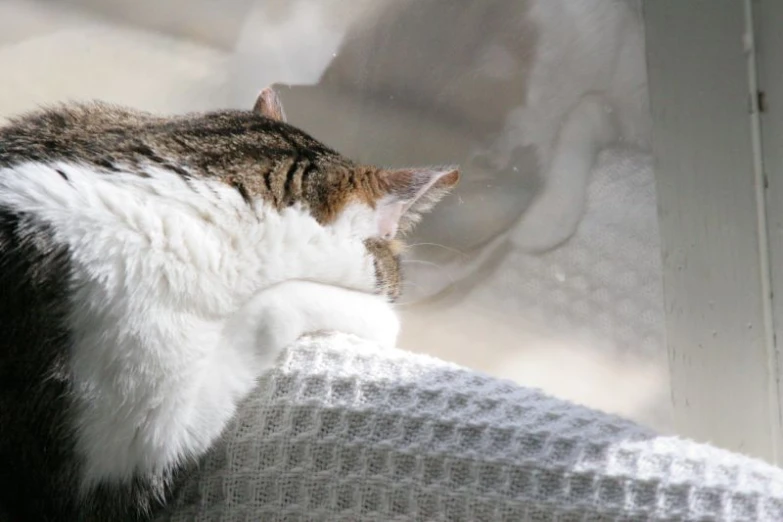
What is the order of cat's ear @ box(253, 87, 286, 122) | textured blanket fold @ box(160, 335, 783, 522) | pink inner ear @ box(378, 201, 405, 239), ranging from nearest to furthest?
textured blanket fold @ box(160, 335, 783, 522), pink inner ear @ box(378, 201, 405, 239), cat's ear @ box(253, 87, 286, 122)

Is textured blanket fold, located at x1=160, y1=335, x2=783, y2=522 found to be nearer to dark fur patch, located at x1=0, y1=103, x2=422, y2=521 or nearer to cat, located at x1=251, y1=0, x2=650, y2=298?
dark fur patch, located at x1=0, y1=103, x2=422, y2=521

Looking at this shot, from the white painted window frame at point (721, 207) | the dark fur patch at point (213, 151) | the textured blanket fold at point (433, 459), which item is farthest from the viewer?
the white painted window frame at point (721, 207)

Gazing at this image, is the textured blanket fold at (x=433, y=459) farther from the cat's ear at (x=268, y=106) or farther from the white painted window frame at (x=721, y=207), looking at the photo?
the white painted window frame at (x=721, y=207)

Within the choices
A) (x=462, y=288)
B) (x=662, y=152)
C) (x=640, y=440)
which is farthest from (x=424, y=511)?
(x=662, y=152)

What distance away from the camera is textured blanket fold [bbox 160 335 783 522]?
0.66 meters

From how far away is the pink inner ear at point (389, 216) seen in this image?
95 cm

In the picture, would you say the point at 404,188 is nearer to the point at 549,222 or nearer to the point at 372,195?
the point at 372,195

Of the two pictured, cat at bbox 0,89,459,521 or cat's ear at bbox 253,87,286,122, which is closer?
cat at bbox 0,89,459,521

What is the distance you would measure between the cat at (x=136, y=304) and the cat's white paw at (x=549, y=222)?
2.01 ft

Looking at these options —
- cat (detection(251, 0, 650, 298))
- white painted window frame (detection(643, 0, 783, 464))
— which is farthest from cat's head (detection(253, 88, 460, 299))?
white painted window frame (detection(643, 0, 783, 464))

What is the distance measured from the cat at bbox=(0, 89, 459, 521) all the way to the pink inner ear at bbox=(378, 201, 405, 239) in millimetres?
80

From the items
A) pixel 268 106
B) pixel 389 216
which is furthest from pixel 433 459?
pixel 268 106

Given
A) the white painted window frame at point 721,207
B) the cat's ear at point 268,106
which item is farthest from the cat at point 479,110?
the cat's ear at point 268,106

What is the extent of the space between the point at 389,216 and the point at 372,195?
0.03 m
